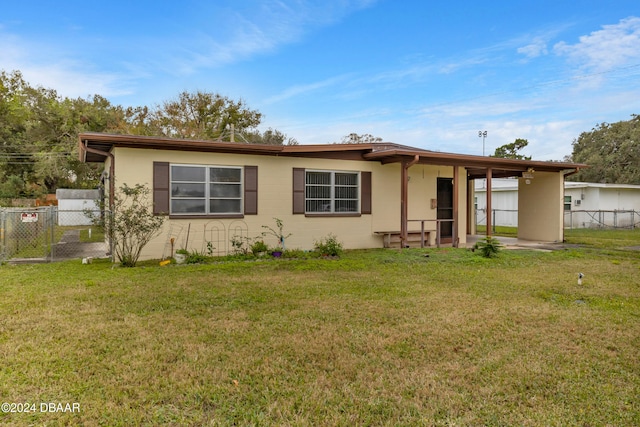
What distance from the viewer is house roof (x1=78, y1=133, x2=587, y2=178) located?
26.7ft

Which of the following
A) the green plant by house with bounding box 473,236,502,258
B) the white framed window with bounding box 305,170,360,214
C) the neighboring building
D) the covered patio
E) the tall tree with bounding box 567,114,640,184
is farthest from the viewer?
the tall tree with bounding box 567,114,640,184

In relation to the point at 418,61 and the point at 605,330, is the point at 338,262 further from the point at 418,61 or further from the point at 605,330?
the point at 418,61

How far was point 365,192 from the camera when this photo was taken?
1069 cm

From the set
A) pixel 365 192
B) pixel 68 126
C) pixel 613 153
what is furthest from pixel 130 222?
pixel 613 153

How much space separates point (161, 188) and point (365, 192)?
16.6 ft

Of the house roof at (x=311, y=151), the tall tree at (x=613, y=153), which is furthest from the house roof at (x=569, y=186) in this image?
the house roof at (x=311, y=151)

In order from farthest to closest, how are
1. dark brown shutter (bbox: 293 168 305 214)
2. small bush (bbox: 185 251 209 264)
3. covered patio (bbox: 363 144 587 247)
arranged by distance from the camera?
covered patio (bbox: 363 144 587 247) < dark brown shutter (bbox: 293 168 305 214) < small bush (bbox: 185 251 209 264)

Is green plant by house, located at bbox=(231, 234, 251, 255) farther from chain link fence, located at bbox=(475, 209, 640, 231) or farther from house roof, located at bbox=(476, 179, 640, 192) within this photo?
house roof, located at bbox=(476, 179, 640, 192)

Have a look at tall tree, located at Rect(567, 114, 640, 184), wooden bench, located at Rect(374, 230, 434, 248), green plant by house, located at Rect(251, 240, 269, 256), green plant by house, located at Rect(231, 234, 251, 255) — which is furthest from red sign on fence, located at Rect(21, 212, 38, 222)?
tall tree, located at Rect(567, 114, 640, 184)

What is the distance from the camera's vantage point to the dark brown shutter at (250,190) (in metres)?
9.30

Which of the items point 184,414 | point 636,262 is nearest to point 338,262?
point 184,414

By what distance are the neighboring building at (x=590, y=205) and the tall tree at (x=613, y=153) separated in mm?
9497

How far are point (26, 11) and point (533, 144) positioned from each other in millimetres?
42662

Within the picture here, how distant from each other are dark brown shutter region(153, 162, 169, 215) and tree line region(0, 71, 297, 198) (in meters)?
19.0
